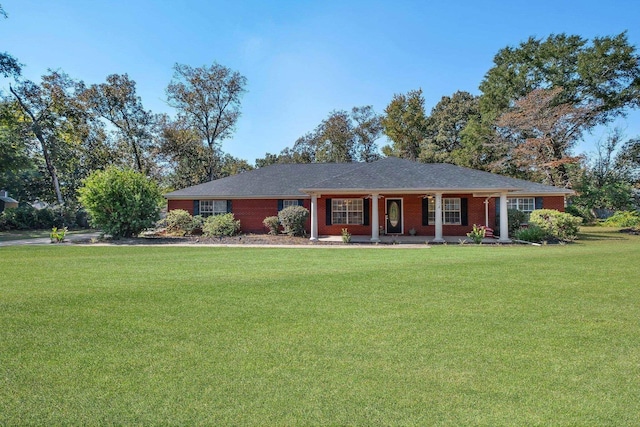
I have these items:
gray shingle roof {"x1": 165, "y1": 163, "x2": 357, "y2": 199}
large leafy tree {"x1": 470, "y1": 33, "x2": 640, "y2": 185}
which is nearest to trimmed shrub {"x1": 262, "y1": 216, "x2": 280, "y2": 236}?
gray shingle roof {"x1": 165, "y1": 163, "x2": 357, "y2": 199}

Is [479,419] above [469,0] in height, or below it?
below

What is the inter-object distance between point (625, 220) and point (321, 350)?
29.6 metres

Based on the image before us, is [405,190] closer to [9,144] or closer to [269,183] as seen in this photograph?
[269,183]

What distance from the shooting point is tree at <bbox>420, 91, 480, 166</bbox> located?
35969mm

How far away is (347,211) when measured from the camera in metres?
19.6

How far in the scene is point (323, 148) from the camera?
1732 inches

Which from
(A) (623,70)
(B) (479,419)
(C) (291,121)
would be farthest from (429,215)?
(A) (623,70)

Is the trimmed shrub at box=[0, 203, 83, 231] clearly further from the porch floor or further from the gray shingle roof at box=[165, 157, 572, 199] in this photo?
the porch floor

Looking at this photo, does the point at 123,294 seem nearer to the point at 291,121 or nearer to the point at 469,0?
the point at 469,0

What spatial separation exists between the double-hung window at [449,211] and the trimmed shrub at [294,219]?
20.9ft

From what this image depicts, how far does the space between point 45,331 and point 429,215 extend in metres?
17.2

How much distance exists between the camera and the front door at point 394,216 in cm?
1945

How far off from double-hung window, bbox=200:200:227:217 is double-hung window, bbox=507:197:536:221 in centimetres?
1562

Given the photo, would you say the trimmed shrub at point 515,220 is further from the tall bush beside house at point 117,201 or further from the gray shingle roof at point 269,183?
the tall bush beside house at point 117,201
